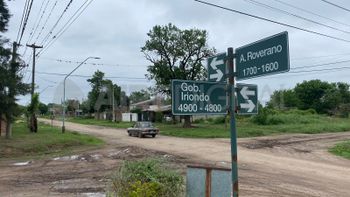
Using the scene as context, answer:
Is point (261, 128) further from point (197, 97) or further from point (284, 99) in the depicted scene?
point (284, 99)

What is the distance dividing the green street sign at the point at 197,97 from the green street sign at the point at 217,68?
5.2 inches

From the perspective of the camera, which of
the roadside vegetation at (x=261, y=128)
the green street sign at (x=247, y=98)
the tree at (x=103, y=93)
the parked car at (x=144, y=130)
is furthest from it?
the tree at (x=103, y=93)

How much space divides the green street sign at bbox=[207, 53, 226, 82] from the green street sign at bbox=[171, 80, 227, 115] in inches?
5.2

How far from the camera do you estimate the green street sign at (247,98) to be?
17.3 ft

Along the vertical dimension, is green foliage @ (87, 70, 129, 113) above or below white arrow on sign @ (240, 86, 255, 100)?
above

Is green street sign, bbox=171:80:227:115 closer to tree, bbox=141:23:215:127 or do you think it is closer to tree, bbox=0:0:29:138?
tree, bbox=0:0:29:138

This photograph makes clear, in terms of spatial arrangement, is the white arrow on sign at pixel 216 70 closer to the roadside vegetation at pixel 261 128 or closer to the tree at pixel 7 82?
the tree at pixel 7 82

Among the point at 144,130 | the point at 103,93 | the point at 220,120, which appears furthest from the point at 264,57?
the point at 103,93

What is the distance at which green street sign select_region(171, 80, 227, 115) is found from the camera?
4.89 m

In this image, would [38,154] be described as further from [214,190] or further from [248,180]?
[214,190]

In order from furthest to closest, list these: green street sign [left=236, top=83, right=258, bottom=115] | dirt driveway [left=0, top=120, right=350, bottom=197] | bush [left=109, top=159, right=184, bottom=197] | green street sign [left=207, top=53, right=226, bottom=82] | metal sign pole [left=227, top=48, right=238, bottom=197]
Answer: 1. dirt driveway [left=0, top=120, right=350, bottom=197]
2. bush [left=109, top=159, right=184, bottom=197]
3. green street sign [left=207, top=53, right=226, bottom=82]
4. green street sign [left=236, top=83, right=258, bottom=115]
5. metal sign pole [left=227, top=48, right=238, bottom=197]

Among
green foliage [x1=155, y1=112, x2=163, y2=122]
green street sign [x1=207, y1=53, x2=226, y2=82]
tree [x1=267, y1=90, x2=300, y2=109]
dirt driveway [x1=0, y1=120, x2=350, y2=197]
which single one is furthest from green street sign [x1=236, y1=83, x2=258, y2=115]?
tree [x1=267, y1=90, x2=300, y2=109]

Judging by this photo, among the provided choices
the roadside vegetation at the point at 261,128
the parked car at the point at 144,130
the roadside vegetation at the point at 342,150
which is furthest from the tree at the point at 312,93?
the roadside vegetation at the point at 342,150

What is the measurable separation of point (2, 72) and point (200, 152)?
13202 millimetres
